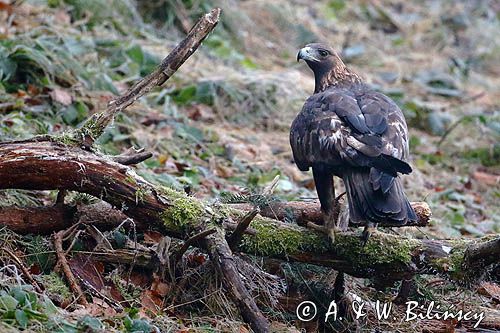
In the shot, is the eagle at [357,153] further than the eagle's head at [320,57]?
No

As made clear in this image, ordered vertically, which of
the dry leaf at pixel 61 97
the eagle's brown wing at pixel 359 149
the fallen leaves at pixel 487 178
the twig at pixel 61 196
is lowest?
the fallen leaves at pixel 487 178

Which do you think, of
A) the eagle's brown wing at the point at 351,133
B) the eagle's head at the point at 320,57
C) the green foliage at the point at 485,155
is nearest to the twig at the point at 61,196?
the eagle's brown wing at the point at 351,133

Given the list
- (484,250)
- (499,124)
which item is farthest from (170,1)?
(484,250)

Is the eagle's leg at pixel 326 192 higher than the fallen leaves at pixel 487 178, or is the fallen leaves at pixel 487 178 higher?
the eagle's leg at pixel 326 192

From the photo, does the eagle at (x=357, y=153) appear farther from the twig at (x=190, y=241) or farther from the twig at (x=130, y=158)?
the twig at (x=130, y=158)

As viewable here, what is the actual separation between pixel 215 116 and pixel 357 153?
4486 millimetres

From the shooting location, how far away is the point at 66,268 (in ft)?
14.7

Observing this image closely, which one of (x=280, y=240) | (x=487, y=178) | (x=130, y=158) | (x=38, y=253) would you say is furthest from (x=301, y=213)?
(x=487, y=178)

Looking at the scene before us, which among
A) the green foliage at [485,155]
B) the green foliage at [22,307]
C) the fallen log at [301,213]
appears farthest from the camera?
the green foliage at [485,155]

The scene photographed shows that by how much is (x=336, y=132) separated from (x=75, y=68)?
152 inches

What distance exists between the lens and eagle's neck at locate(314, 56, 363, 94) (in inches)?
241

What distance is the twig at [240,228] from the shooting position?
14.2 feet

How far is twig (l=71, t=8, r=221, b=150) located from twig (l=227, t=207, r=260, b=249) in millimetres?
888

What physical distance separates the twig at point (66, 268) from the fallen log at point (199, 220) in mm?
325
